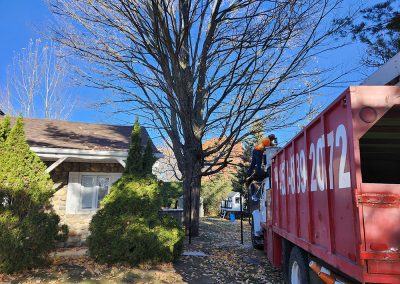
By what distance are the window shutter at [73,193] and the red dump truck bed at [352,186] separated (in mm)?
8345

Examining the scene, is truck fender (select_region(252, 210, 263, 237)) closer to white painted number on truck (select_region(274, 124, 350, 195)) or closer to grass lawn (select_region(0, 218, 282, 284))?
grass lawn (select_region(0, 218, 282, 284))

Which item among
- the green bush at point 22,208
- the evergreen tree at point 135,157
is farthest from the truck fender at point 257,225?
the green bush at point 22,208

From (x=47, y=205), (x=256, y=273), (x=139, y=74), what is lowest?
(x=256, y=273)

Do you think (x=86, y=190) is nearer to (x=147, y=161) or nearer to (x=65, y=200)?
(x=65, y=200)

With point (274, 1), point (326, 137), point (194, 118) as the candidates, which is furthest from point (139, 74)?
point (326, 137)

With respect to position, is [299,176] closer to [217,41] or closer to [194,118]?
[194,118]

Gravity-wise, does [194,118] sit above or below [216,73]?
below

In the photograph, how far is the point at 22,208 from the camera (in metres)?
7.57

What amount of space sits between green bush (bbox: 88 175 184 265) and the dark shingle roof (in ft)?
8.16

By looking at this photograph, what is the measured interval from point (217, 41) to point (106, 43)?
4.15 metres

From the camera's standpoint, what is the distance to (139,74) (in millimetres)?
13398

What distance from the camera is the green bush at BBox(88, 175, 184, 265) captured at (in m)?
7.96

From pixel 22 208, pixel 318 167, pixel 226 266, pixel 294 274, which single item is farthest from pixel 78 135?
pixel 318 167

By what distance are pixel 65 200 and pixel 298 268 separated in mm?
8734
